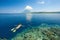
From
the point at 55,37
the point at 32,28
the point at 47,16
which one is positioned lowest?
the point at 55,37

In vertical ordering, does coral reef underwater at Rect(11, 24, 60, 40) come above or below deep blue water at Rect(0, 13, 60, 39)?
below

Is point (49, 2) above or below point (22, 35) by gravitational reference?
above

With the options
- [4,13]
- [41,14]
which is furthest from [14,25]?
[41,14]

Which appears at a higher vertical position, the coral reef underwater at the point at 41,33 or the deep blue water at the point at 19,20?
the deep blue water at the point at 19,20

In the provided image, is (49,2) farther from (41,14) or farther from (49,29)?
(49,29)

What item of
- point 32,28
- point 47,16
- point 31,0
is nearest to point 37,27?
point 32,28

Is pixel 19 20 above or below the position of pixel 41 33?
above
